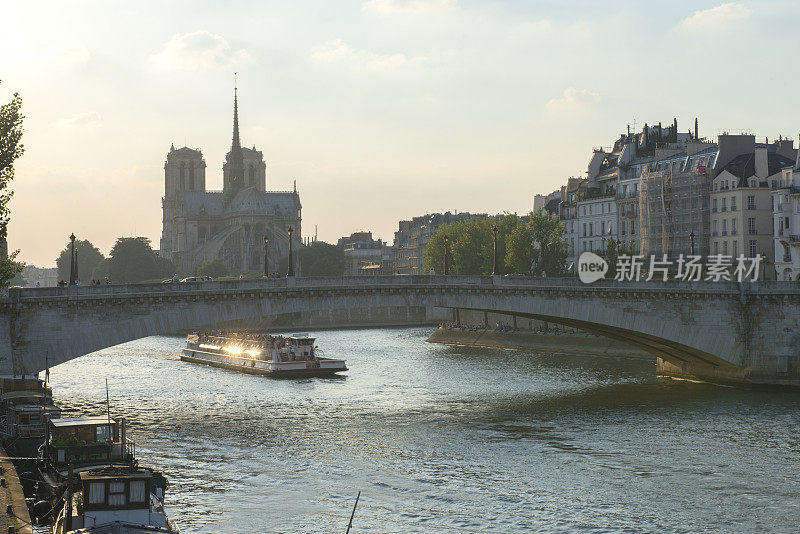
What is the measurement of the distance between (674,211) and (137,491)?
8018cm

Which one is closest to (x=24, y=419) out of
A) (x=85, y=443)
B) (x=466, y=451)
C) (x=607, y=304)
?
(x=85, y=443)

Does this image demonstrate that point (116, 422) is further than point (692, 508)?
Yes

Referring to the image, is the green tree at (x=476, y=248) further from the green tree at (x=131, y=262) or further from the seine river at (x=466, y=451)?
the green tree at (x=131, y=262)

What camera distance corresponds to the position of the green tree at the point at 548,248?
373ft

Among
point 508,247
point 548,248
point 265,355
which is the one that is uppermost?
point 508,247

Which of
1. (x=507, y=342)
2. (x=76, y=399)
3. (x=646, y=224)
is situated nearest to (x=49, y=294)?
(x=76, y=399)

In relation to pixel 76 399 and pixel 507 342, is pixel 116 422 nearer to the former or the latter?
pixel 76 399

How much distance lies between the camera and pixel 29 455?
39406 millimetres

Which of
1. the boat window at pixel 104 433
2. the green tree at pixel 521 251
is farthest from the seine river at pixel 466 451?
the green tree at pixel 521 251

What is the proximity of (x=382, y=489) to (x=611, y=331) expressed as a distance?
32.6 metres

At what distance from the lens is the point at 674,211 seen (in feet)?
332

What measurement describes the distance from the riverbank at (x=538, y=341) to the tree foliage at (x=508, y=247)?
9.51 meters

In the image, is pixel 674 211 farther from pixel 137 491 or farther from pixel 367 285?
pixel 137 491

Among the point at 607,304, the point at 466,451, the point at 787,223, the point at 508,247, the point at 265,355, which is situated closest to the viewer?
the point at 466,451
